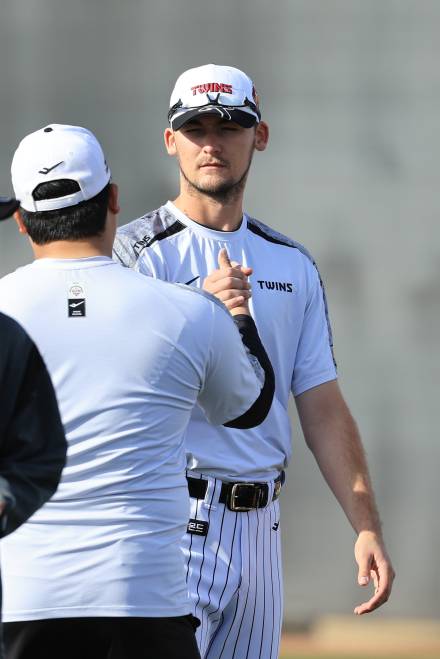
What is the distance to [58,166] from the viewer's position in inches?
108

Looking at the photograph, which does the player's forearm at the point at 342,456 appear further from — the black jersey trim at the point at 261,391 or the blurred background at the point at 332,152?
the blurred background at the point at 332,152

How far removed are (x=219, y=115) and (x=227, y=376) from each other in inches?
40.1

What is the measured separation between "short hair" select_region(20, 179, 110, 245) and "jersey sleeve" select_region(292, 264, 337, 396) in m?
1.08

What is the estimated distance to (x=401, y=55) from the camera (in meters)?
6.20

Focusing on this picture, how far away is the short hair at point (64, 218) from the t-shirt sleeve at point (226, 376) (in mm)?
302

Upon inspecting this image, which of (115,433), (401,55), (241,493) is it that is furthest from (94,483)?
(401,55)

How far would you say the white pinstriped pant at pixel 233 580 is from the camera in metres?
3.42

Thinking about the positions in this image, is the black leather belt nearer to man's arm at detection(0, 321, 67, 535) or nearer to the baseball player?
the baseball player

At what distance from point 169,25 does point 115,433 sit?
12.8 ft

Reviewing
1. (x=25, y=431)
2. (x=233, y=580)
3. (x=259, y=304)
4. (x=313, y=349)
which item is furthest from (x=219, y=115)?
(x=25, y=431)

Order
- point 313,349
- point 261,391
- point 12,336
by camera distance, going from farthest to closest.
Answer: point 313,349 → point 261,391 → point 12,336

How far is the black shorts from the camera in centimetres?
260

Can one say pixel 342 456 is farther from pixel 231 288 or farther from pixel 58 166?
pixel 58 166

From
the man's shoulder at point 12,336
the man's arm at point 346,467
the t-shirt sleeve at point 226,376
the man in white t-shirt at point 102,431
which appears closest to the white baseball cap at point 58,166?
the man in white t-shirt at point 102,431
